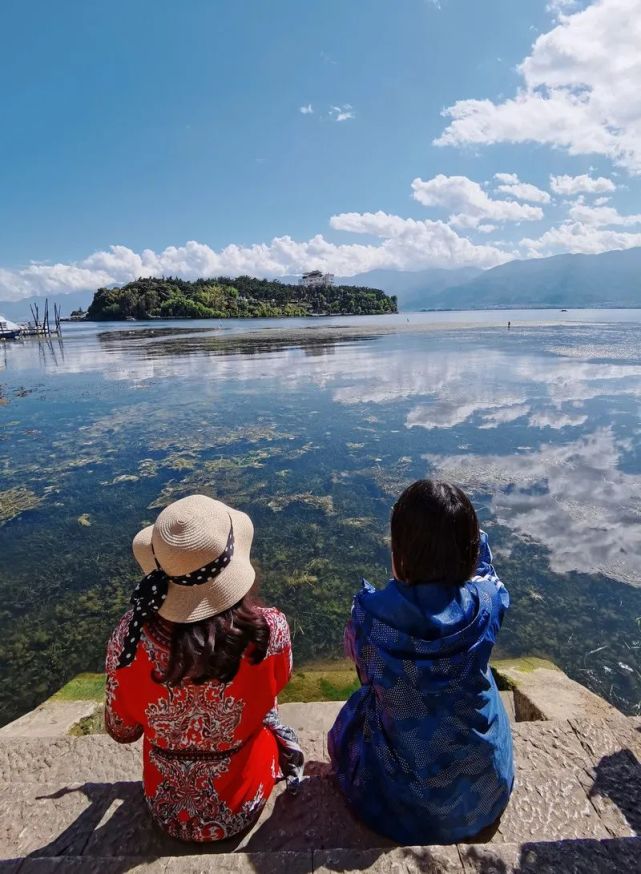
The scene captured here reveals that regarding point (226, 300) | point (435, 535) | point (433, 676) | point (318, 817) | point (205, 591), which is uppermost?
point (226, 300)

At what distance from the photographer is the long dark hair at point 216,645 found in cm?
187

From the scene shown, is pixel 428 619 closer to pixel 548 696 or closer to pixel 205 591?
pixel 205 591

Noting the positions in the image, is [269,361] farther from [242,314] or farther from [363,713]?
[242,314]

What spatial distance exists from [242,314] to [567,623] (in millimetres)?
133700

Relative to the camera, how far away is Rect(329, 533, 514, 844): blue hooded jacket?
203 centimetres

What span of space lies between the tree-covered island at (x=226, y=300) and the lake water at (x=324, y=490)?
11604 centimetres

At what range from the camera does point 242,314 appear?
131625 millimetres

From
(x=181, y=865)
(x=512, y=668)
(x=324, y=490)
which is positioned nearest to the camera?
(x=181, y=865)

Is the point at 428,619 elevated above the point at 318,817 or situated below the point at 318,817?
above

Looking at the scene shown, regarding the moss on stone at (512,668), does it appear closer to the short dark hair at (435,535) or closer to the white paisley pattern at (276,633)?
the short dark hair at (435,535)

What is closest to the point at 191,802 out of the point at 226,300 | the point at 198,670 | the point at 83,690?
the point at 198,670

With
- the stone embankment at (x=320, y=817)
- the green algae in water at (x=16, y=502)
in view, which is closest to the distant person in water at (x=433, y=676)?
the stone embankment at (x=320, y=817)

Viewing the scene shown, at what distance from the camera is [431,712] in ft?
6.95

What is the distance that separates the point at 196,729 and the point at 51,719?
2.83m
